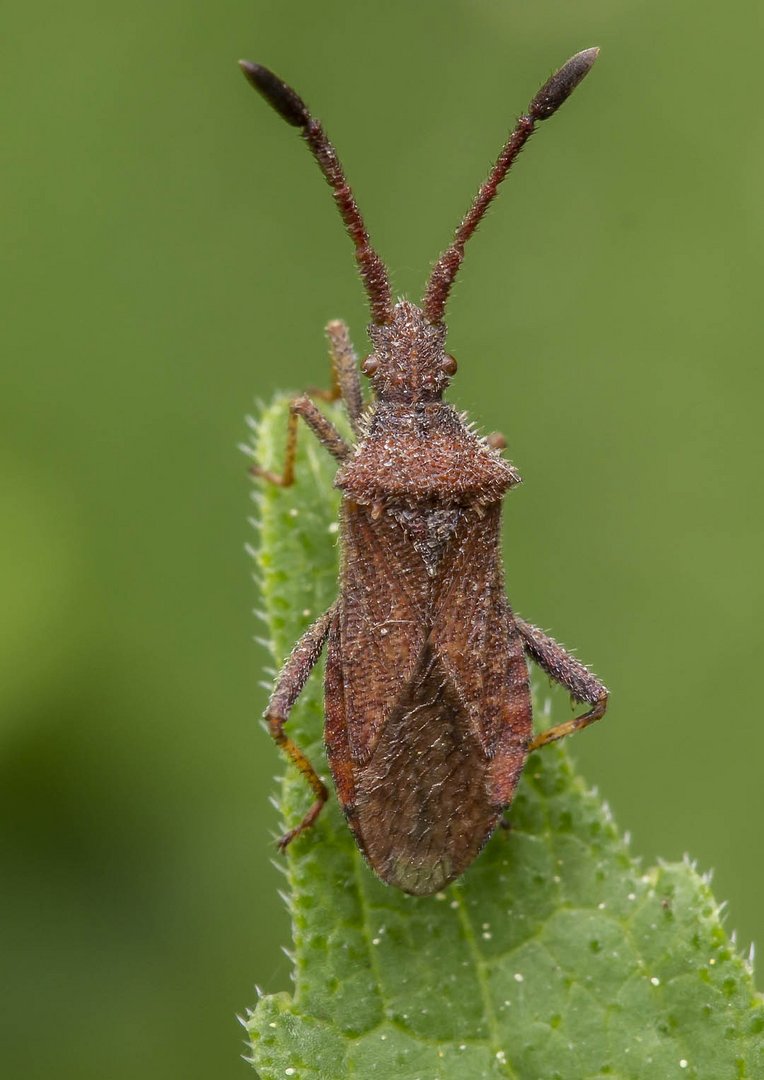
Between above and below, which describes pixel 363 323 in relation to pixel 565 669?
above

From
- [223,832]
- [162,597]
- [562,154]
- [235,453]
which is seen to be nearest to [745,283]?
[562,154]

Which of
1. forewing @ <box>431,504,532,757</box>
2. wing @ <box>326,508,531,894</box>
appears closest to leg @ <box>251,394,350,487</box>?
wing @ <box>326,508,531,894</box>

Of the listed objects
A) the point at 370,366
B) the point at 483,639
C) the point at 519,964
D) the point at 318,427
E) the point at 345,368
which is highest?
the point at 345,368

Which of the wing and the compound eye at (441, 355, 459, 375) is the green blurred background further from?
the wing

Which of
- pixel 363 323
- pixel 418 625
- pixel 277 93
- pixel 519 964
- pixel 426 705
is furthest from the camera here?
pixel 363 323

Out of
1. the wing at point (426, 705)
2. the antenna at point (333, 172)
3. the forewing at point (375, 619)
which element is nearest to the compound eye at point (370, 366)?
the antenna at point (333, 172)

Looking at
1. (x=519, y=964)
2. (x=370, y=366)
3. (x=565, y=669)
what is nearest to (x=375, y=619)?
(x=565, y=669)

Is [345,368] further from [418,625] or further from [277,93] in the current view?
[418,625]

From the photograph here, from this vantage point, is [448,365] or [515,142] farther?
[448,365]
